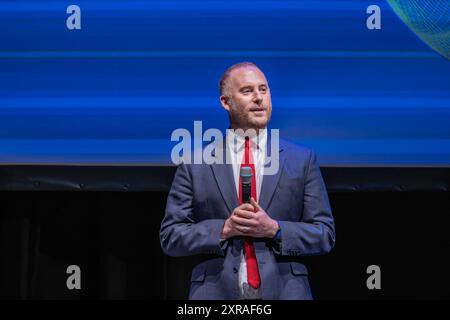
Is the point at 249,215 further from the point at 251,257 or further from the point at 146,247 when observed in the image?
the point at 146,247

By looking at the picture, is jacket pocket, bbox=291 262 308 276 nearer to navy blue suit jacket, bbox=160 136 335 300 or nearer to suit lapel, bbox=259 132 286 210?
navy blue suit jacket, bbox=160 136 335 300

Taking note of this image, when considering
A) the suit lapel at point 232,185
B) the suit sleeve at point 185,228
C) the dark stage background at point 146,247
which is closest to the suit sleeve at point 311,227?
the suit lapel at point 232,185

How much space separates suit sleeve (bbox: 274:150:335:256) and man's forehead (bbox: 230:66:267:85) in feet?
1.04

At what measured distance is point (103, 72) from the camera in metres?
2.78

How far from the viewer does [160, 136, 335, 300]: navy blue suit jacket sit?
200 cm

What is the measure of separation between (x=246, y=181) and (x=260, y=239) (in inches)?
10.1

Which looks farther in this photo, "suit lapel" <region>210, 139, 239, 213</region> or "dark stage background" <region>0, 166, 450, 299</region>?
"dark stage background" <region>0, 166, 450, 299</region>

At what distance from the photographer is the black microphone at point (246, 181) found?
1.88 meters

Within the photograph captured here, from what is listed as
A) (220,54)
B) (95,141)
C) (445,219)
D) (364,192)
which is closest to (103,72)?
(95,141)

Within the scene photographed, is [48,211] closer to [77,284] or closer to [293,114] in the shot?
[77,284]

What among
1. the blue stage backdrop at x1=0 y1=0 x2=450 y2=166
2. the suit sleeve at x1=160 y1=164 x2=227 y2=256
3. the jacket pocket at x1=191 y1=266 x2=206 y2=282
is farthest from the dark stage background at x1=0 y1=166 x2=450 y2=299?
the jacket pocket at x1=191 y1=266 x2=206 y2=282

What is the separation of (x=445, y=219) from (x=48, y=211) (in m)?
1.81
